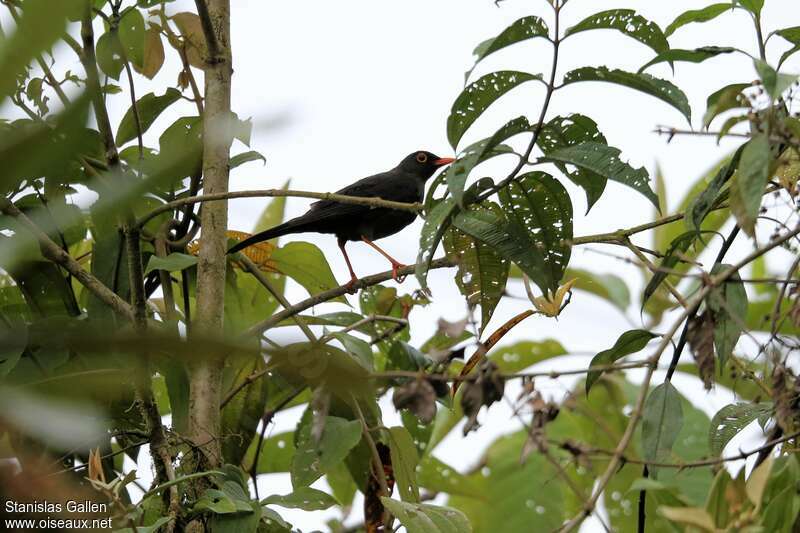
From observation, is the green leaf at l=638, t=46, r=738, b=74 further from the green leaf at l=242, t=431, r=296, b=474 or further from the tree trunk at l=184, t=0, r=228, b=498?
the green leaf at l=242, t=431, r=296, b=474

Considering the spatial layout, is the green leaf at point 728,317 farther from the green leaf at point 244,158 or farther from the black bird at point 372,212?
the black bird at point 372,212

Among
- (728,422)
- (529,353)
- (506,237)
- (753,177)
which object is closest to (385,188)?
(529,353)

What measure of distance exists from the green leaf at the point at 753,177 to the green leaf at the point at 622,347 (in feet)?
2.10

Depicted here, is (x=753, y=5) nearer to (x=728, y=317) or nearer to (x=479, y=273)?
(x=728, y=317)

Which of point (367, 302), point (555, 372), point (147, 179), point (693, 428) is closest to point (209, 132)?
point (147, 179)

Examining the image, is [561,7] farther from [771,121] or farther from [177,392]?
[177,392]

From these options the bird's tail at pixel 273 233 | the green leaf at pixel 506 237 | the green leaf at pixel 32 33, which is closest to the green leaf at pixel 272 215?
the bird's tail at pixel 273 233

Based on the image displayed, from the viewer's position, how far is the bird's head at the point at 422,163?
7676 millimetres

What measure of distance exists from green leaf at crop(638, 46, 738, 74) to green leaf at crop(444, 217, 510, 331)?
0.68 m

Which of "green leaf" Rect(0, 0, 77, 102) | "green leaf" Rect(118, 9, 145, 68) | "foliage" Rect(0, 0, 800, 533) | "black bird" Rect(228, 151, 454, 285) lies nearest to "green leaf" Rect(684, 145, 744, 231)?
"foliage" Rect(0, 0, 800, 533)

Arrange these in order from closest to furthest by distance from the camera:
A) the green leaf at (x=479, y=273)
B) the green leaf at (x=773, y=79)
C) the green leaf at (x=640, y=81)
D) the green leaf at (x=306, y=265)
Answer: the green leaf at (x=773, y=79) < the green leaf at (x=640, y=81) < the green leaf at (x=479, y=273) < the green leaf at (x=306, y=265)

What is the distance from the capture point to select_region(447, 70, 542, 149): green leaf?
7.16 ft

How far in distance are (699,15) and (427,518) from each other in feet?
4.82

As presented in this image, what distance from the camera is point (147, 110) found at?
10.6 ft
